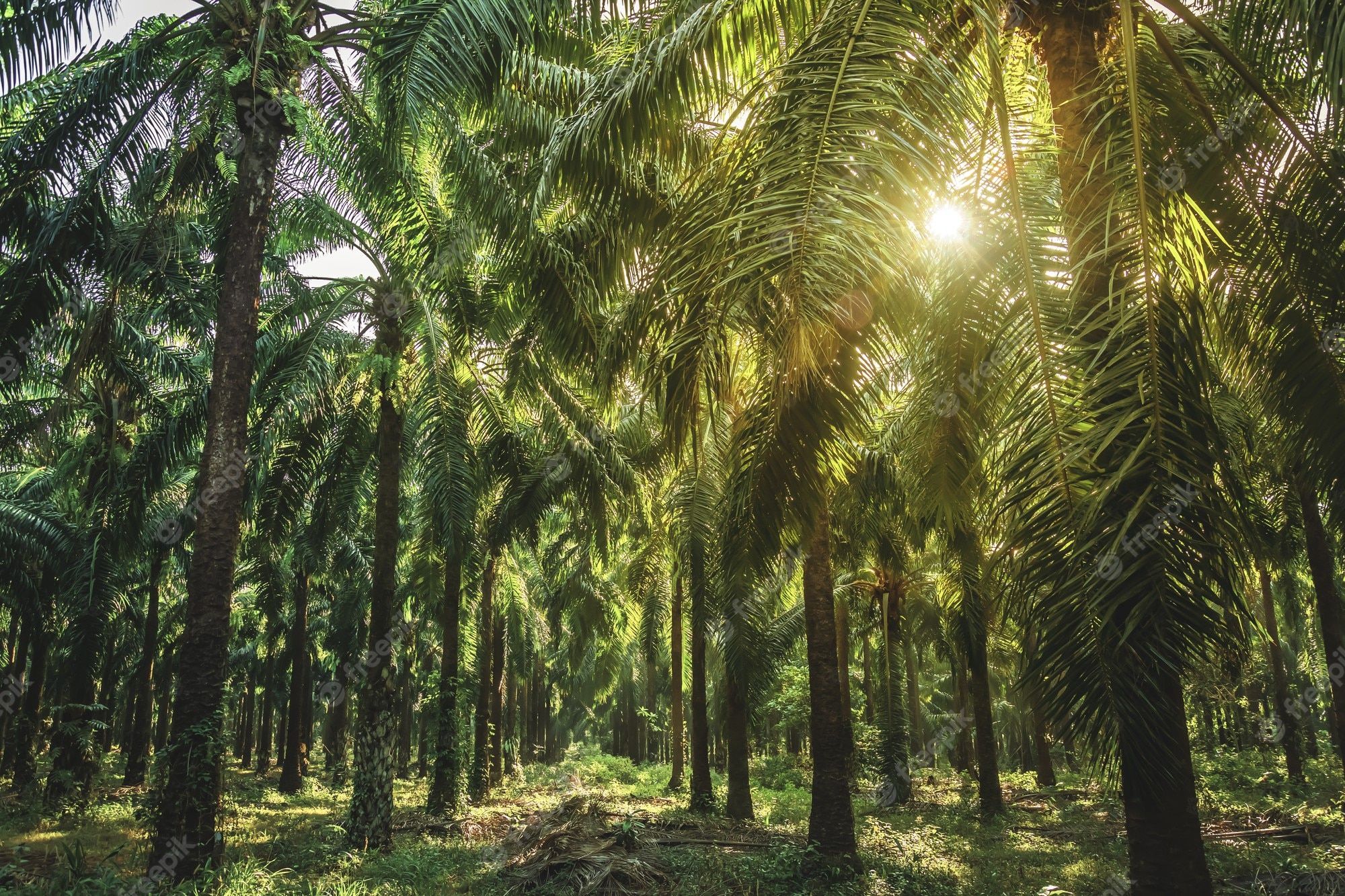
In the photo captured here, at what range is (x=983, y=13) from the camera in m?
4.62

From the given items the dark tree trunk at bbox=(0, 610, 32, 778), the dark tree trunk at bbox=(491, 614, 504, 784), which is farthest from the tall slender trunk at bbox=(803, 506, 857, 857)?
the dark tree trunk at bbox=(0, 610, 32, 778)

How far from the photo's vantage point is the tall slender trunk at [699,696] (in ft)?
47.9

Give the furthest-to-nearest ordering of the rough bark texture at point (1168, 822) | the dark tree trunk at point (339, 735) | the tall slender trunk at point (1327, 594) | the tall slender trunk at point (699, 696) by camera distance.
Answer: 1. the dark tree trunk at point (339, 735)
2. the tall slender trunk at point (699, 696)
3. the tall slender trunk at point (1327, 594)
4. the rough bark texture at point (1168, 822)

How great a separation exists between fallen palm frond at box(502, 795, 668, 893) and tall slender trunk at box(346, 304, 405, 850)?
2.07 m

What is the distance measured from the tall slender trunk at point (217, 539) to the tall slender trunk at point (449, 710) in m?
8.56

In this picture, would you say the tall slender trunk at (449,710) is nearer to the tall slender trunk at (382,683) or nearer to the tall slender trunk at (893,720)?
the tall slender trunk at (382,683)

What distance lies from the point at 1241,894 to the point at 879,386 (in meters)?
7.36

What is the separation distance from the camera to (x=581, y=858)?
10539mm

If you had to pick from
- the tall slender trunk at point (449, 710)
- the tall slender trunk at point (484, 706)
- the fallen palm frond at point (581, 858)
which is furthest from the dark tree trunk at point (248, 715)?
the fallen palm frond at point (581, 858)

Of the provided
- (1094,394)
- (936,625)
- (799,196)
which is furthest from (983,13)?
(936,625)

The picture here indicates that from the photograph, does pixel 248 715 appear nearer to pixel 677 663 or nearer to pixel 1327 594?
pixel 677 663

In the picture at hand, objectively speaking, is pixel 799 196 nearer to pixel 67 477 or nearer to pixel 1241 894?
pixel 1241 894

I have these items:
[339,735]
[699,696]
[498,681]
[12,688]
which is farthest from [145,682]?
[699,696]

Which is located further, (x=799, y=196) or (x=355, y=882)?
(x=355, y=882)
